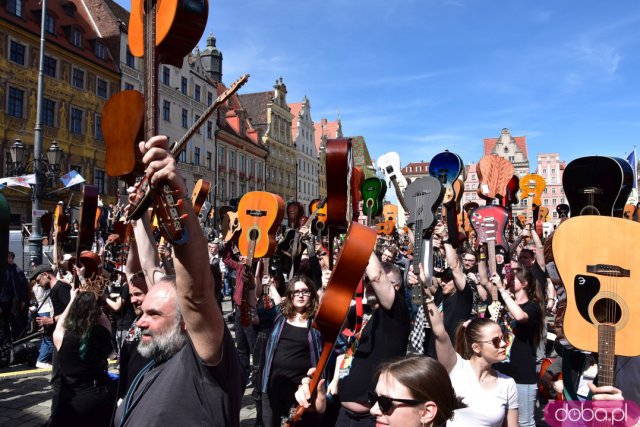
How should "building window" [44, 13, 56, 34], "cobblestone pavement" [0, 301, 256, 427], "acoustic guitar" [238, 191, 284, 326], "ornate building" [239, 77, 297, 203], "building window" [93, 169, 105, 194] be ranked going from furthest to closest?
"ornate building" [239, 77, 297, 203]
"building window" [93, 169, 105, 194]
"building window" [44, 13, 56, 34]
"acoustic guitar" [238, 191, 284, 326]
"cobblestone pavement" [0, 301, 256, 427]

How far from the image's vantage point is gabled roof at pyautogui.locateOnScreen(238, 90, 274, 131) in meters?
59.6

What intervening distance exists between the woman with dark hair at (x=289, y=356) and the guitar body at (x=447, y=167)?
2.85m

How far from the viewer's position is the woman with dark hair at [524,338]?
4.25 meters

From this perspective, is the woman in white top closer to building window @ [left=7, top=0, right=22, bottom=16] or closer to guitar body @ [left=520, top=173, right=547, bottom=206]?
guitar body @ [left=520, top=173, right=547, bottom=206]

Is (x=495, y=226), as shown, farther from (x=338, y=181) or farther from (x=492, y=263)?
(x=338, y=181)

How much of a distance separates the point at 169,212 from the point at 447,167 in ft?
18.0

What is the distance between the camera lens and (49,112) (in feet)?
94.3

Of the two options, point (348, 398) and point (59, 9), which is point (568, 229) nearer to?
point (348, 398)

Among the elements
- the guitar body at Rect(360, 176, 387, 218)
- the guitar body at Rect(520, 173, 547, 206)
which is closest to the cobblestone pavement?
the guitar body at Rect(360, 176, 387, 218)

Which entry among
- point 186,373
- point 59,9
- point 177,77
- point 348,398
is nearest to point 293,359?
point 348,398

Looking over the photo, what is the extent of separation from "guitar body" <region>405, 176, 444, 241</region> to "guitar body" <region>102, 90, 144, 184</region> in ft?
8.12

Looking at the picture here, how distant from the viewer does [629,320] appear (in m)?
2.38

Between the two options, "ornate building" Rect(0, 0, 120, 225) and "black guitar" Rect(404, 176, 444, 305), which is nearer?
"black guitar" Rect(404, 176, 444, 305)

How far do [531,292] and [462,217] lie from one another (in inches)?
259
